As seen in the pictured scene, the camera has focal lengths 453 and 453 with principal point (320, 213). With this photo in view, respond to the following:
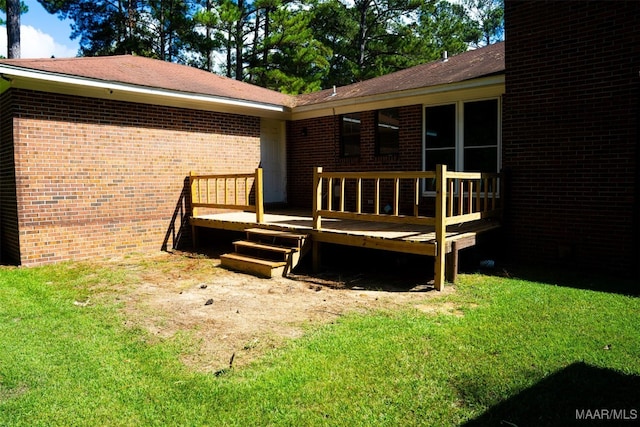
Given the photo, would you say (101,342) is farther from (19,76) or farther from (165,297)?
(19,76)

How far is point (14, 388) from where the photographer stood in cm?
321

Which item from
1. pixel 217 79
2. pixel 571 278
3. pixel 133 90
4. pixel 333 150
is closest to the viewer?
pixel 571 278

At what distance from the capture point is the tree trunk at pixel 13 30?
16969 millimetres

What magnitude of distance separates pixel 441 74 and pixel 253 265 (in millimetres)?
5535

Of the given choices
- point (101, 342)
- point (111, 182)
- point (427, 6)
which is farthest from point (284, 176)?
point (427, 6)

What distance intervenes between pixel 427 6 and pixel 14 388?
2490cm

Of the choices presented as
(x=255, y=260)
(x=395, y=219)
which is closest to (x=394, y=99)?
(x=395, y=219)

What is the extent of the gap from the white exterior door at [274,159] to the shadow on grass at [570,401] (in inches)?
342

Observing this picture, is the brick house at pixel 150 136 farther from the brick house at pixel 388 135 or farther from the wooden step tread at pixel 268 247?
the wooden step tread at pixel 268 247

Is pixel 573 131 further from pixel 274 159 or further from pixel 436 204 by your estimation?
pixel 274 159

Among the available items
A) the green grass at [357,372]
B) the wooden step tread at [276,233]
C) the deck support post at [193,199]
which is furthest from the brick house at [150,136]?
the green grass at [357,372]

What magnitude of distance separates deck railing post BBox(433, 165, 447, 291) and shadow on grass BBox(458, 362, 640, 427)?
2413mm

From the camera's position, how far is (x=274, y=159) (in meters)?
11.4

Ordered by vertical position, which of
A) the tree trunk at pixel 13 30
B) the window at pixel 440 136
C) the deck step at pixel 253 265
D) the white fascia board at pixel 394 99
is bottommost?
the deck step at pixel 253 265
